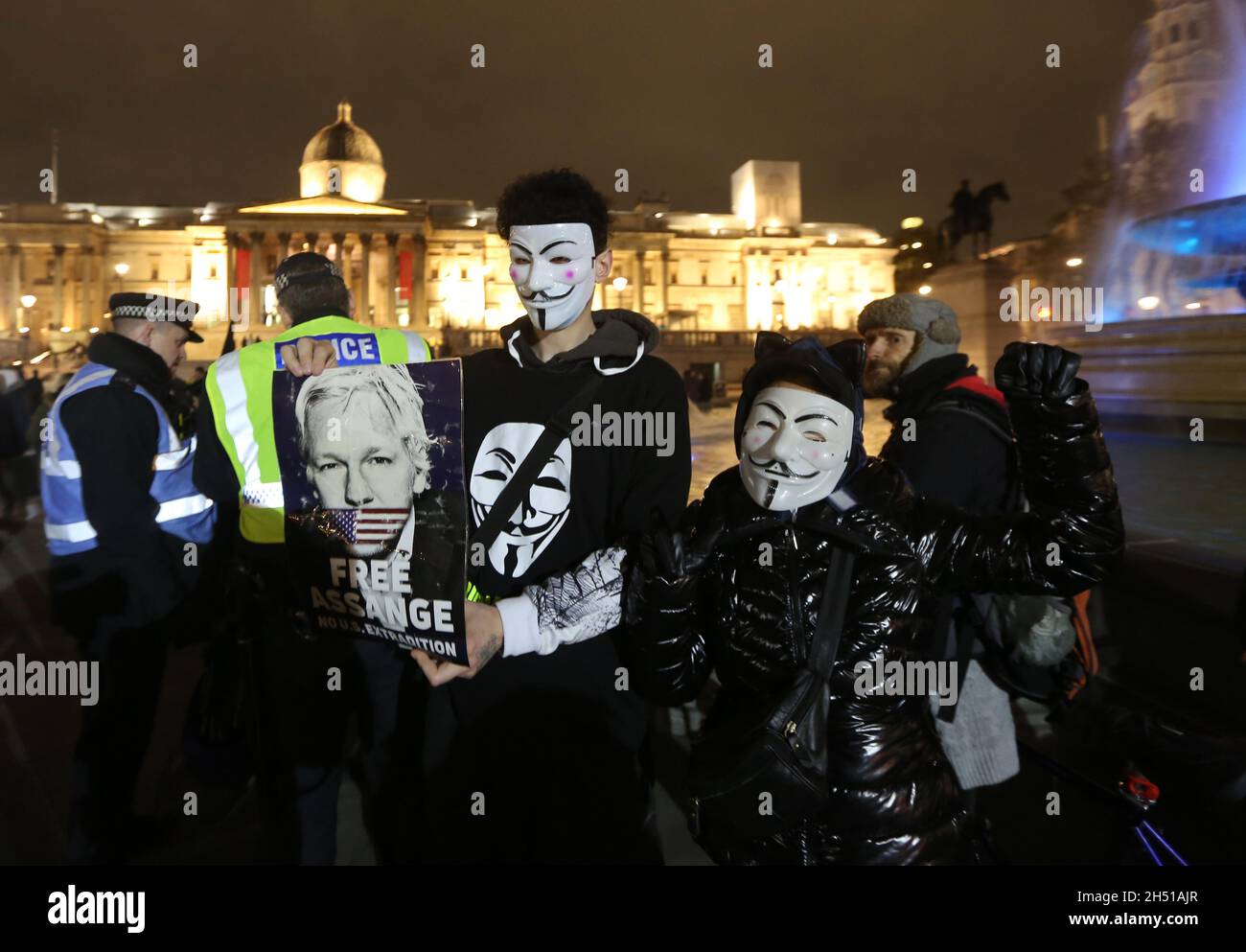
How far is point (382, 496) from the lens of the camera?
182cm

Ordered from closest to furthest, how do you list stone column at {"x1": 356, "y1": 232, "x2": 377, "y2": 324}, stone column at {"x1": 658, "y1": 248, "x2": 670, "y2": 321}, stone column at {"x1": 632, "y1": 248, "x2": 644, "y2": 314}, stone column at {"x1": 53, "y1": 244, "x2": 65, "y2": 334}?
1. stone column at {"x1": 53, "y1": 244, "x2": 65, "y2": 334}
2. stone column at {"x1": 356, "y1": 232, "x2": 377, "y2": 324}
3. stone column at {"x1": 632, "y1": 248, "x2": 644, "y2": 314}
4. stone column at {"x1": 658, "y1": 248, "x2": 670, "y2": 321}

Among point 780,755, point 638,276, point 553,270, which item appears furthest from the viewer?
point 638,276

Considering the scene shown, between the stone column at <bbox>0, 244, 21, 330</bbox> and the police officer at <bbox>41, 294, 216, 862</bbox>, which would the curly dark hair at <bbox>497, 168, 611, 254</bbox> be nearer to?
the police officer at <bbox>41, 294, 216, 862</bbox>

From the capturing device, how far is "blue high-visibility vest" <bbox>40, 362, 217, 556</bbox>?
3.01m

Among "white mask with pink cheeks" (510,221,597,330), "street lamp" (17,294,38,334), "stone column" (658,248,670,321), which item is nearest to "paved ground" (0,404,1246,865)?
"white mask with pink cheeks" (510,221,597,330)

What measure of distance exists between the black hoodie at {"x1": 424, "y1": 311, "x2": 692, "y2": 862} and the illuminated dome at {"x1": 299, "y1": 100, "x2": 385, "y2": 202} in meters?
52.1

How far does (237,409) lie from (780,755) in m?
1.63

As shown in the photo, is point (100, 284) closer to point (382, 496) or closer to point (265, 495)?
point (265, 495)

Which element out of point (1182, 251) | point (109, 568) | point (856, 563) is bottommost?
point (109, 568)

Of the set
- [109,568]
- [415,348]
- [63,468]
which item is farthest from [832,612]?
[63,468]
